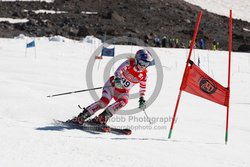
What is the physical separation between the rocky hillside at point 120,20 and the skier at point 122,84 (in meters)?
33.4

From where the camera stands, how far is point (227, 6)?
63875mm

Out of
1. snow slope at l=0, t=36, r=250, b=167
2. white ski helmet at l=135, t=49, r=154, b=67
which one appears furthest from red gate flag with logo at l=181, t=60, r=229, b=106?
snow slope at l=0, t=36, r=250, b=167

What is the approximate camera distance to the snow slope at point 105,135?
18.5 feet

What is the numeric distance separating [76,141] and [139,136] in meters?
1.96

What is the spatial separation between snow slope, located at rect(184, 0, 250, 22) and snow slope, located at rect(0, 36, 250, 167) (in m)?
45.6

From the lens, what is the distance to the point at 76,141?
634cm

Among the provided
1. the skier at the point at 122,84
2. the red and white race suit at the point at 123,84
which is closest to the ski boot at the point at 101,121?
the skier at the point at 122,84

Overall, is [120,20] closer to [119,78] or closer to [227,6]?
[227,6]

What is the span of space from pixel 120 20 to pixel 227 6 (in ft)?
65.0

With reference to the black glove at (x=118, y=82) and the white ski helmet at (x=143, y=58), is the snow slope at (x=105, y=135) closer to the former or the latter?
the black glove at (x=118, y=82)

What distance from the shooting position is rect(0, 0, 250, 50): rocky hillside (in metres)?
44.8

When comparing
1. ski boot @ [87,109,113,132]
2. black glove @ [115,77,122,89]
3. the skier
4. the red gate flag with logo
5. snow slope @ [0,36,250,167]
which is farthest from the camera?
black glove @ [115,77,122,89]

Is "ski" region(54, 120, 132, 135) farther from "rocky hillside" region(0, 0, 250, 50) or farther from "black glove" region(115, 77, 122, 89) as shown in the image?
"rocky hillside" region(0, 0, 250, 50)

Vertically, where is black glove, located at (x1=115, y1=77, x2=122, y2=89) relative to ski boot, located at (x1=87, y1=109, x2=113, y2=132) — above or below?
above
